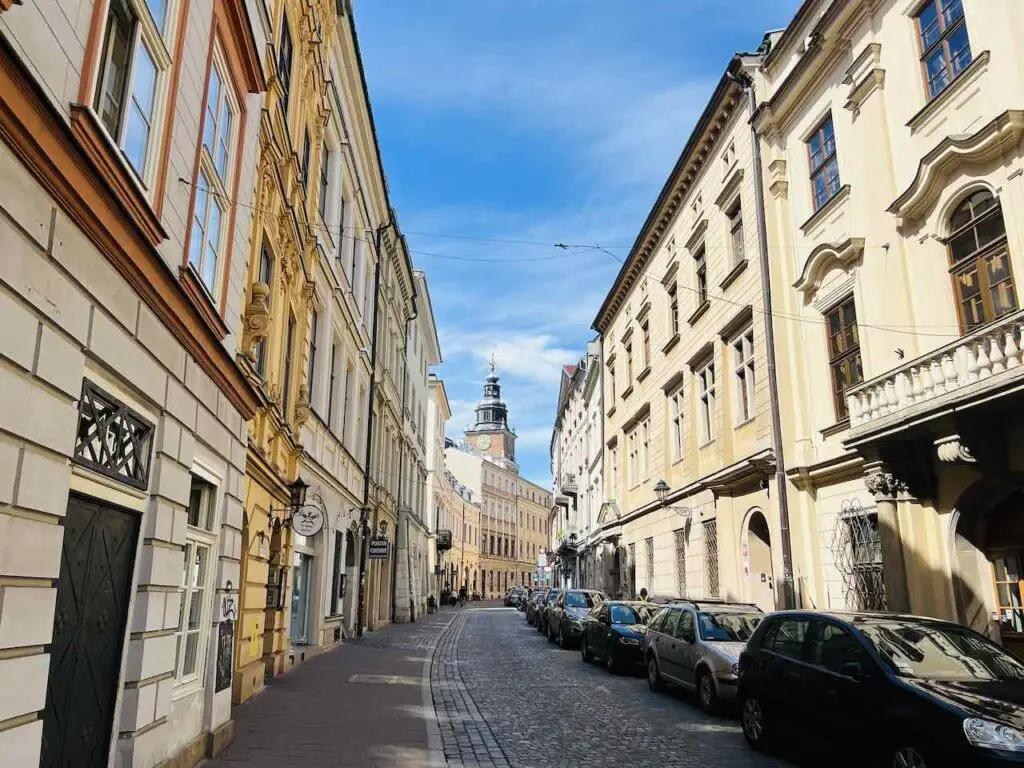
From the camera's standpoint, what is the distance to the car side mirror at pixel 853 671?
7.02 metres

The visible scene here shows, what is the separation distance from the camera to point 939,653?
724cm

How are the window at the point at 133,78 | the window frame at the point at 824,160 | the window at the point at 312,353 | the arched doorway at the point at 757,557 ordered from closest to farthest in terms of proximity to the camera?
1. the window at the point at 133,78
2. the window frame at the point at 824,160
3. the window at the point at 312,353
4. the arched doorway at the point at 757,557

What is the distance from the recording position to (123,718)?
5.98 m

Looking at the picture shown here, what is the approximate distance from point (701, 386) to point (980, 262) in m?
11.1

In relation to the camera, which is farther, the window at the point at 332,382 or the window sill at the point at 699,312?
the window sill at the point at 699,312

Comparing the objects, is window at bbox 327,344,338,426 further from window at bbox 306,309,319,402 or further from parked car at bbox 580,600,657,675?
parked car at bbox 580,600,657,675

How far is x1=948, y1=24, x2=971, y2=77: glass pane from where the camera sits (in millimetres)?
11812

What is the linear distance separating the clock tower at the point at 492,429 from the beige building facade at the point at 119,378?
91.6 meters

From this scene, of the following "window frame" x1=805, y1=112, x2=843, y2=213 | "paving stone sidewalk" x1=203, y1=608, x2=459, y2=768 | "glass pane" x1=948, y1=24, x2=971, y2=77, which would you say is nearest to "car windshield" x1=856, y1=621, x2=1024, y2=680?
"paving stone sidewalk" x1=203, y1=608, x2=459, y2=768

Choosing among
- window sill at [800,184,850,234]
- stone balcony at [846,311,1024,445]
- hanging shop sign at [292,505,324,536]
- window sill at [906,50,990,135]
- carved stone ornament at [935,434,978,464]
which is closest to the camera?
stone balcony at [846,311,1024,445]

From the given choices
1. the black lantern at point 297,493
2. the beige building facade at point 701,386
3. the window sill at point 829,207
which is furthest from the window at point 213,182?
the beige building facade at point 701,386

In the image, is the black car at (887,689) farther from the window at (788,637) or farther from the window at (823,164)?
the window at (823,164)

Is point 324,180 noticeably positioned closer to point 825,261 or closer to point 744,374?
point 744,374

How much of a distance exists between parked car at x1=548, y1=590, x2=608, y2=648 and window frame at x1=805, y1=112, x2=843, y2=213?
12448 millimetres
